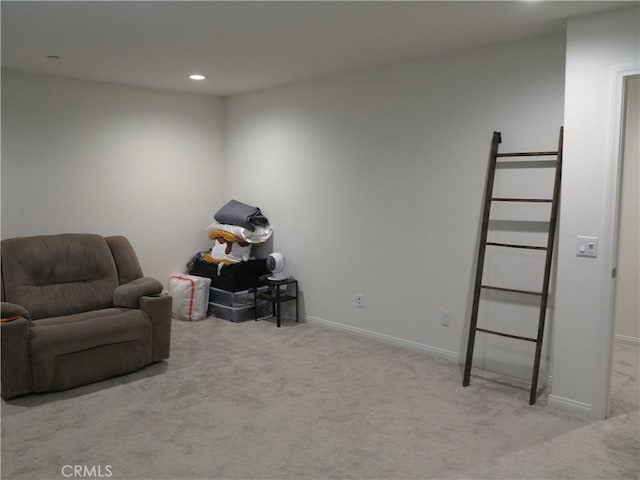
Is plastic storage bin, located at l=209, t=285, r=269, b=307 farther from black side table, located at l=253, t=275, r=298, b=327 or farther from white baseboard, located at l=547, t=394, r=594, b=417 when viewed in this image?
white baseboard, located at l=547, t=394, r=594, b=417

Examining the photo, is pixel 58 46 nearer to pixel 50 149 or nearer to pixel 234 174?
pixel 50 149

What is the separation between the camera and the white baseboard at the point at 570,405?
3164 mm

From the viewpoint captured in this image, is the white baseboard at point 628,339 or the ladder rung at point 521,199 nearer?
the ladder rung at point 521,199

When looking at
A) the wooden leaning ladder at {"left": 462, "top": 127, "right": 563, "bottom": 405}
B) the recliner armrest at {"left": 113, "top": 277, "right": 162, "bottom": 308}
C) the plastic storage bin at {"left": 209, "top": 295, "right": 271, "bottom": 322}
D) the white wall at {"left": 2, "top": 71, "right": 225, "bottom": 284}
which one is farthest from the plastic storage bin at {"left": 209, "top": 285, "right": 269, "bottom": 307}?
the wooden leaning ladder at {"left": 462, "top": 127, "right": 563, "bottom": 405}

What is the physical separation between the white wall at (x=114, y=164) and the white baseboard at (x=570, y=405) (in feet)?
13.1

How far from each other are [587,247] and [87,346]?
326 cm

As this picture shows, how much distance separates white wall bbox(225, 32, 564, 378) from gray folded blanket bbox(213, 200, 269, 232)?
0.17 metres

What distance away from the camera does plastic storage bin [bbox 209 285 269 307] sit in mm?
5211

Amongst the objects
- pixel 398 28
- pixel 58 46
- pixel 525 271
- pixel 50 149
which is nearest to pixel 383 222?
pixel 525 271

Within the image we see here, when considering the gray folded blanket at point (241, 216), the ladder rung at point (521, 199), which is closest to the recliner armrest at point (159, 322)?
the gray folded blanket at point (241, 216)

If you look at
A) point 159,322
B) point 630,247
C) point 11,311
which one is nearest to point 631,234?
point 630,247

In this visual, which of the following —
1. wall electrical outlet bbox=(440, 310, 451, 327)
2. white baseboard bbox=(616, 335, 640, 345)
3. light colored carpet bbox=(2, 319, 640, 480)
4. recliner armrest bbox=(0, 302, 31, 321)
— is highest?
wall electrical outlet bbox=(440, 310, 451, 327)

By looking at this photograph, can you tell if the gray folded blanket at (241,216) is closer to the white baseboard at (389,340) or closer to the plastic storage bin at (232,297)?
the plastic storage bin at (232,297)

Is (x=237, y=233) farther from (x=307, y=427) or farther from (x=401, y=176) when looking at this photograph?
(x=307, y=427)
